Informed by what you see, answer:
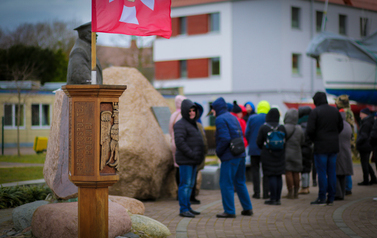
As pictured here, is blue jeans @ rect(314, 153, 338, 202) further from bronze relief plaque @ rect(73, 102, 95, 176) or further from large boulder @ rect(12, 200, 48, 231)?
bronze relief plaque @ rect(73, 102, 95, 176)

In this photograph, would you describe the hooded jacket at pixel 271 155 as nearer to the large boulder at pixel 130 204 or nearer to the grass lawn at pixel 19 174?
the large boulder at pixel 130 204

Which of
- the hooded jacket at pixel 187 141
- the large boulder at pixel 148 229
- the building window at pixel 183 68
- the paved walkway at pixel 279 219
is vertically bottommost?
the paved walkway at pixel 279 219

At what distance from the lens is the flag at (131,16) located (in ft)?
15.4

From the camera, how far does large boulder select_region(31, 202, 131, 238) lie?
17.0 ft

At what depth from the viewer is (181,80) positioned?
36.1 m

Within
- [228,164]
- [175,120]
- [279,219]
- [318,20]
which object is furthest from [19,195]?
[318,20]

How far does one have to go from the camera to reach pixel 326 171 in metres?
8.67

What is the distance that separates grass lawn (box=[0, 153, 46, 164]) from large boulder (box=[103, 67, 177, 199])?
4.69 feet

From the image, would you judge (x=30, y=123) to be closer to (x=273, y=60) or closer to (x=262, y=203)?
(x=262, y=203)

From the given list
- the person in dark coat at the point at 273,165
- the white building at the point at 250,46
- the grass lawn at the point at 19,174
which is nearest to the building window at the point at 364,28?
the white building at the point at 250,46

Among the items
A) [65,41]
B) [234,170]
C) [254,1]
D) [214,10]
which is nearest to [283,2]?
[254,1]

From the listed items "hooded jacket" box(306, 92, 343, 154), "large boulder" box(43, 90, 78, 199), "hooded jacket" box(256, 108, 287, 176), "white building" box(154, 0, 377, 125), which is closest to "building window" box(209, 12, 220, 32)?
"white building" box(154, 0, 377, 125)

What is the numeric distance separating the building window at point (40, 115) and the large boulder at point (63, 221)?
4.48 m

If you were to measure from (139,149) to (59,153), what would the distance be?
2.91m
